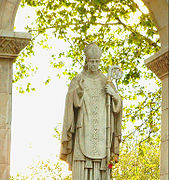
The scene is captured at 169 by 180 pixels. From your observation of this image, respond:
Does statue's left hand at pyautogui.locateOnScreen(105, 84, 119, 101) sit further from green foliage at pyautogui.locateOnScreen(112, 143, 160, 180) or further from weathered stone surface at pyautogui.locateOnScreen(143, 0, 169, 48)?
green foliage at pyautogui.locateOnScreen(112, 143, 160, 180)

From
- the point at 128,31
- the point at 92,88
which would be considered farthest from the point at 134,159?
the point at 92,88

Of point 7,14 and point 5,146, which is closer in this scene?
point 5,146

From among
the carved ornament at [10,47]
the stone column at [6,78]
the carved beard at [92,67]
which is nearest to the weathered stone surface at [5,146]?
the stone column at [6,78]

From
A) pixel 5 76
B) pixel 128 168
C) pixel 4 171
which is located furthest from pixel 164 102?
pixel 128 168

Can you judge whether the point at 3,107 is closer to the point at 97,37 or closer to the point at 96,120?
the point at 96,120

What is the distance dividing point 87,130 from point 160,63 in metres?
2.28

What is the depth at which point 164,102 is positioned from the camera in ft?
37.1

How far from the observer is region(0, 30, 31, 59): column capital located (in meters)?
11.0

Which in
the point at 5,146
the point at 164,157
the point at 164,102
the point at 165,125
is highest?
the point at 164,102

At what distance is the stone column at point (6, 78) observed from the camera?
1090 cm

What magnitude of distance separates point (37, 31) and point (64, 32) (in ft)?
3.56

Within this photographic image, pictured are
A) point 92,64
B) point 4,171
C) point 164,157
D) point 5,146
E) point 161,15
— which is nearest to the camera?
point 4,171

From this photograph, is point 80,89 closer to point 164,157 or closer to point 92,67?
point 92,67

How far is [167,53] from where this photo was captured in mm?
11086
